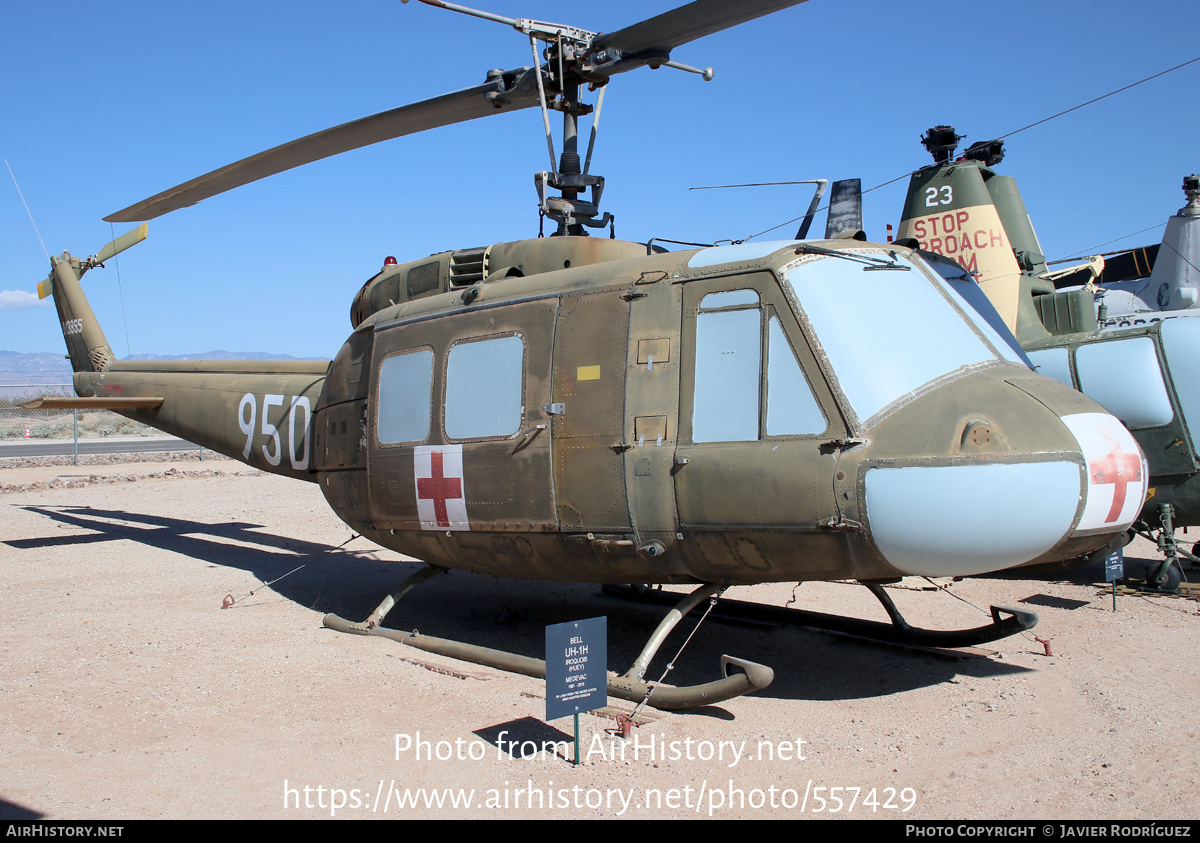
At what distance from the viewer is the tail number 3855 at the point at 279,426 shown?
8117 mm

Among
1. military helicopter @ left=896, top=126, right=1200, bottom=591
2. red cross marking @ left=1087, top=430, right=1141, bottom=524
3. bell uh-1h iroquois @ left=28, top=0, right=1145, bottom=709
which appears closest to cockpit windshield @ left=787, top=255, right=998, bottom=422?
bell uh-1h iroquois @ left=28, top=0, right=1145, bottom=709

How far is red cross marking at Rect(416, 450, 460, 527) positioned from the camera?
611cm

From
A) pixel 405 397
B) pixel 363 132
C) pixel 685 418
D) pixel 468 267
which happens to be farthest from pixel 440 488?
pixel 363 132

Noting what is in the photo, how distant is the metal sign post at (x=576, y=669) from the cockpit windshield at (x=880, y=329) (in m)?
1.86

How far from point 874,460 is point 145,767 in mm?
4044

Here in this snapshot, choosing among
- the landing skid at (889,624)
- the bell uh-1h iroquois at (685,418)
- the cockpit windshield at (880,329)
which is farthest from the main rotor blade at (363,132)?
the landing skid at (889,624)

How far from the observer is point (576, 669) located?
442 centimetres

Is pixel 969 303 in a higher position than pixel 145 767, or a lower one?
higher

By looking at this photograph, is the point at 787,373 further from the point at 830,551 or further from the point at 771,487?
the point at 830,551

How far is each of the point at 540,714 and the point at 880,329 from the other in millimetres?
2989

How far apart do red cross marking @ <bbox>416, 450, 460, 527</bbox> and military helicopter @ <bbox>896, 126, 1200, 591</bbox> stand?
3461 mm

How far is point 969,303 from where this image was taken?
211 inches

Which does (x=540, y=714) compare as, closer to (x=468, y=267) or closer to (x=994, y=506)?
(x=994, y=506)
